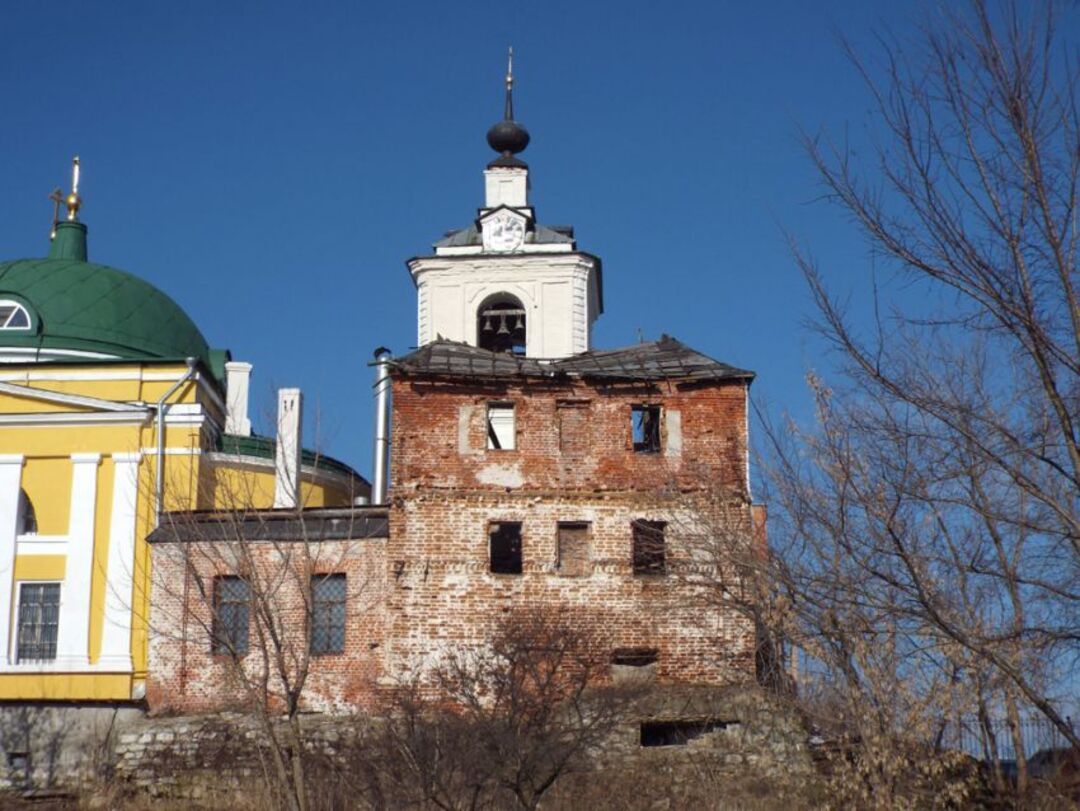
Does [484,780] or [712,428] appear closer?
[484,780]

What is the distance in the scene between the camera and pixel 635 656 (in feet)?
77.2

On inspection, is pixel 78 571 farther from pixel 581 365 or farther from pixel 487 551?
pixel 581 365

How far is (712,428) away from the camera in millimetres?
24828

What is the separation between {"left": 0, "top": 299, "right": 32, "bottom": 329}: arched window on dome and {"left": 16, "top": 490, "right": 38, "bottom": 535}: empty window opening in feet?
19.7

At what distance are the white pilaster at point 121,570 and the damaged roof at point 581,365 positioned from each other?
21.6 feet

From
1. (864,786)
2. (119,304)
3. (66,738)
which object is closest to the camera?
(864,786)

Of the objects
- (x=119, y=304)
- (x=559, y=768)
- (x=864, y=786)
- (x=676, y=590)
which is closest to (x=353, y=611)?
(x=676, y=590)

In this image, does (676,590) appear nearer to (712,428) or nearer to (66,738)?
(712,428)

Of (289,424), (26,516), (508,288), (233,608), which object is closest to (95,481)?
(26,516)

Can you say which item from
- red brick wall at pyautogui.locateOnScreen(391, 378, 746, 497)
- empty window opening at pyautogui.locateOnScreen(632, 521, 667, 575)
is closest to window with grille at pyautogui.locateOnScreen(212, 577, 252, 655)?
red brick wall at pyautogui.locateOnScreen(391, 378, 746, 497)

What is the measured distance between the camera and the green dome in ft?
107

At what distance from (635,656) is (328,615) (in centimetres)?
500

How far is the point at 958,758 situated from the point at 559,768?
4910mm

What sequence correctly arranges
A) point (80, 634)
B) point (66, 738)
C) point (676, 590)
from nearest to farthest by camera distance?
point (676, 590) → point (66, 738) → point (80, 634)
